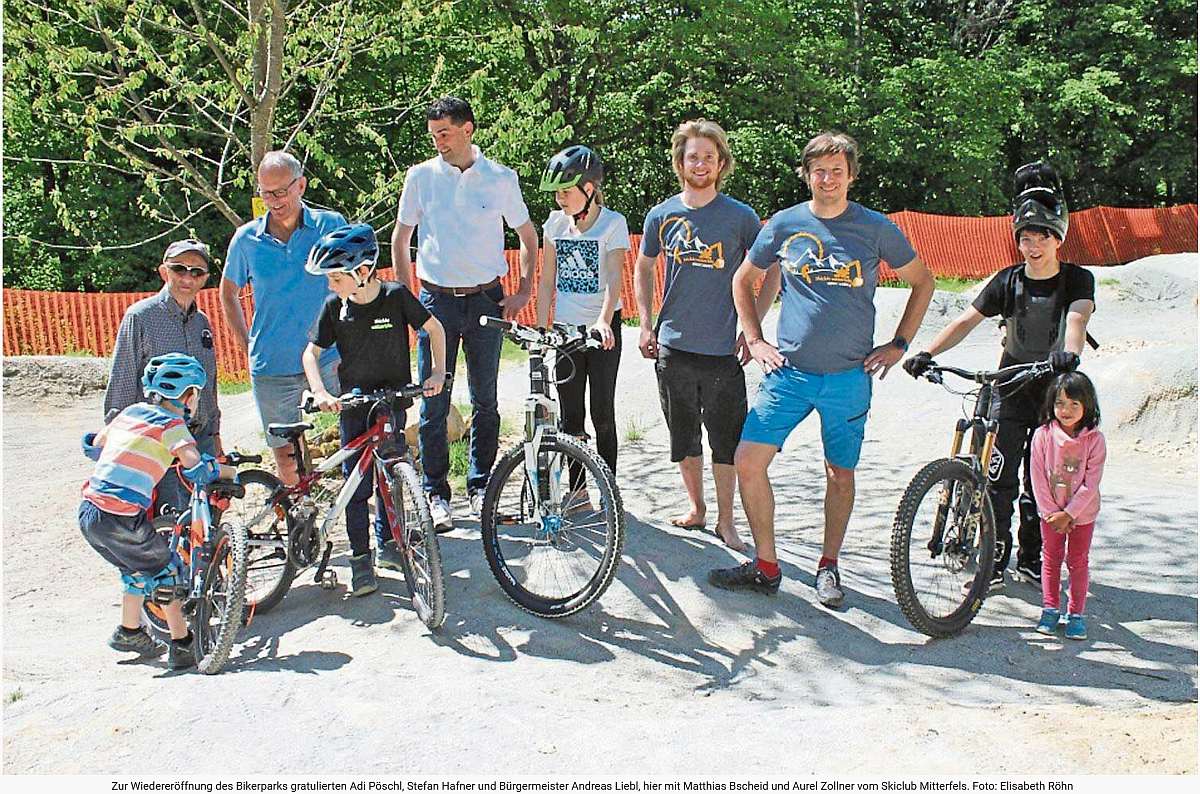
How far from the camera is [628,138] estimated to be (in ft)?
88.8

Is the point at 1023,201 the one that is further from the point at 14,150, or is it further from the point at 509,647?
the point at 14,150

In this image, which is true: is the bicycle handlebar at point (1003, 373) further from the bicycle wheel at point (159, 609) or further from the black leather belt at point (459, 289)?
the bicycle wheel at point (159, 609)

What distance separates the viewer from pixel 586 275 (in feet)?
19.5

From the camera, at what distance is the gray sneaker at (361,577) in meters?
5.42

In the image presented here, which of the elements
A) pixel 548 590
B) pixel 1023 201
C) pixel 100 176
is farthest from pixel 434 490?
pixel 100 176

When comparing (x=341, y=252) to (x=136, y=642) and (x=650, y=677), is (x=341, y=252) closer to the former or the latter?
(x=136, y=642)

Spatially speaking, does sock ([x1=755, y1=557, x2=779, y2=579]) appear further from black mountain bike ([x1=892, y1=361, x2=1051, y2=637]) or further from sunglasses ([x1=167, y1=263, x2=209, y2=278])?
sunglasses ([x1=167, y1=263, x2=209, y2=278])

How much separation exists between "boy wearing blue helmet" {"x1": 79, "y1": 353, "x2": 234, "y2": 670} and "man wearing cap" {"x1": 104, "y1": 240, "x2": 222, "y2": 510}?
20.4 inches

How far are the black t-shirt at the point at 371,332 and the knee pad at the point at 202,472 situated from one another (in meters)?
0.69

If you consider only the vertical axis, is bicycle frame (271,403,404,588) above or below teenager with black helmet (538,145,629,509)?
below

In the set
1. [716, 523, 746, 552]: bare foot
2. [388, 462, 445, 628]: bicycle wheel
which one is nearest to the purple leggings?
[716, 523, 746, 552]: bare foot

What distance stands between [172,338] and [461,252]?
1.47 m

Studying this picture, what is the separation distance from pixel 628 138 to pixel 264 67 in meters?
18.4

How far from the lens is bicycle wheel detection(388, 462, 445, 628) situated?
194 inches
